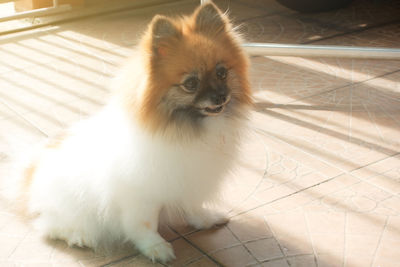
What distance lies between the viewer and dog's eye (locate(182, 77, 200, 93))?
189 cm

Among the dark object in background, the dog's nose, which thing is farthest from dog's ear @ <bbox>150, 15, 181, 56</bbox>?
the dark object in background

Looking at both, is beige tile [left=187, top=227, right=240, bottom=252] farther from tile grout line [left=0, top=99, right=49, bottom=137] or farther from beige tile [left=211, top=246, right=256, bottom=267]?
tile grout line [left=0, top=99, right=49, bottom=137]

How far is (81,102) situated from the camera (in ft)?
11.5

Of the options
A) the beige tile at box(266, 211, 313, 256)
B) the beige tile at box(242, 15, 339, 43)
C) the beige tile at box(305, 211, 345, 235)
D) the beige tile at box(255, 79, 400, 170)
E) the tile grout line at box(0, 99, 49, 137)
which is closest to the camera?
the beige tile at box(266, 211, 313, 256)

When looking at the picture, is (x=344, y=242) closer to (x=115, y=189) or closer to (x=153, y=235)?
(x=153, y=235)

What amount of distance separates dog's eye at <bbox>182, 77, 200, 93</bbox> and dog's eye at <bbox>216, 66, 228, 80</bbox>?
94 mm

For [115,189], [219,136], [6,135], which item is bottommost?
[6,135]

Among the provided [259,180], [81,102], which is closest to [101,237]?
[259,180]

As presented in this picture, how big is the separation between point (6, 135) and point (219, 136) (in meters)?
1.58

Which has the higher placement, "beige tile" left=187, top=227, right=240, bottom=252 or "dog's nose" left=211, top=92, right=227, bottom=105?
"dog's nose" left=211, top=92, right=227, bottom=105

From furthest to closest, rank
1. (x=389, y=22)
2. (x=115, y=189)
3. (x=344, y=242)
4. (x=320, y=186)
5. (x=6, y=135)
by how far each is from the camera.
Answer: (x=389, y=22) < (x=6, y=135) < (x=320, y=186) < (x=344, y=242) < (x=115, y=189)

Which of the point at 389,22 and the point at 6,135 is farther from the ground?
the point at 389,22

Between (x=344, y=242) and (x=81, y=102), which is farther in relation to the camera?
(x=81, y=102)

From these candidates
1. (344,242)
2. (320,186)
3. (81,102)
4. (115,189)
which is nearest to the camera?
(115,189)
